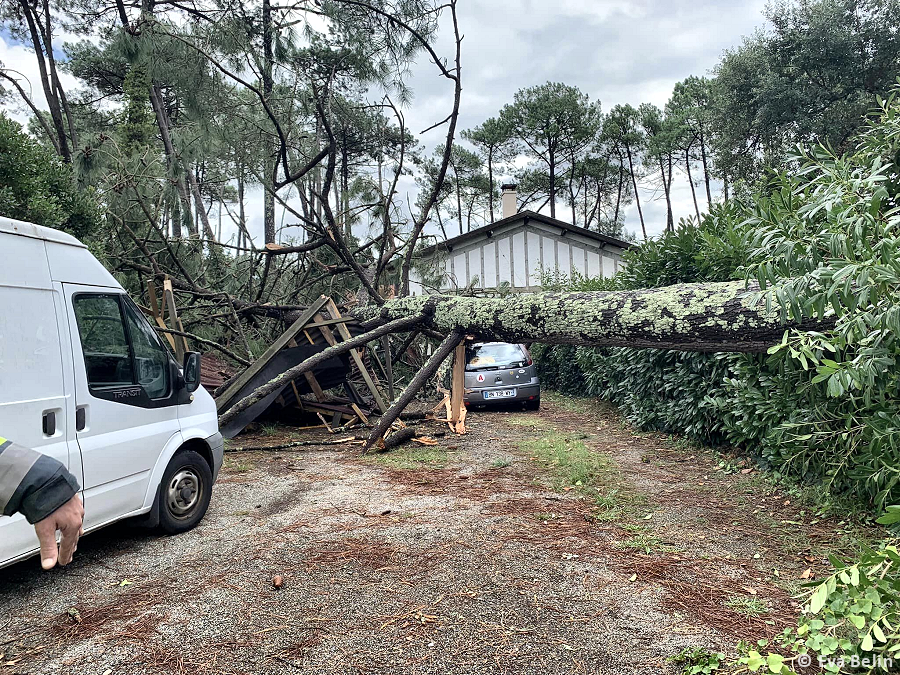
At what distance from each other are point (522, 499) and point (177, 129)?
32.0 ft

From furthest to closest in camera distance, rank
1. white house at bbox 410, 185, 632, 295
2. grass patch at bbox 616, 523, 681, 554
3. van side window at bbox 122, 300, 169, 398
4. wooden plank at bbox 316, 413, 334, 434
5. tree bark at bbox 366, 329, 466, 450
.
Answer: white house at bbox 410, 185, 632, 295 < wooden plank at bbox 316, 413, 334, 434 < tree bark at bbox 366, 329, 466, 450 < van side window at bbox 122, 300, 169, 398 < grass patch at bbox 616, 523, 681, 554

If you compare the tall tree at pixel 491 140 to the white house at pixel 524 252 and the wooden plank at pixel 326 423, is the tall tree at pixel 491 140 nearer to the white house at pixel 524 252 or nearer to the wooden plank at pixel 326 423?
the white house at pixel 524 252

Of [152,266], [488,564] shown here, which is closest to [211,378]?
[152,266]

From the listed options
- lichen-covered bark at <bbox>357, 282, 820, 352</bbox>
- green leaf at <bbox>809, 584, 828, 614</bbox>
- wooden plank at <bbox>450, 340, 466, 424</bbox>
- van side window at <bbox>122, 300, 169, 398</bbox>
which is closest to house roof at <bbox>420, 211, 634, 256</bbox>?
wooden plank at <bbox>450, 340, 466, 424</bbox>

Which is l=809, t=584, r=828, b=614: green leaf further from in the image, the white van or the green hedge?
the white van

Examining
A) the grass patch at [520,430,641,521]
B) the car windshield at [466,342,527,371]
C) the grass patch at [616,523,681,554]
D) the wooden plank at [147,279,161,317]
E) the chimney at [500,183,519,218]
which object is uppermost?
the chimney at [500,183,519,218]

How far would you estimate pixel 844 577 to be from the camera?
2027 mm

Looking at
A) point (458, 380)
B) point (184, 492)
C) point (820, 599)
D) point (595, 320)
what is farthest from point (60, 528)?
point (458, 380)

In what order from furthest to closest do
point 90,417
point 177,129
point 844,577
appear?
point 177,129 → point 90,417 → point 844,577

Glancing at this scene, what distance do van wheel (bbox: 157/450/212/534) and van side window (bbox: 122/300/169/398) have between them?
0.61 m

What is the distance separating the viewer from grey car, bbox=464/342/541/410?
11805 millimetres

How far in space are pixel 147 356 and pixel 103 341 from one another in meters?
0.45

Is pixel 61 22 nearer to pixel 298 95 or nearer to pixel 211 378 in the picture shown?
pixel 298 95

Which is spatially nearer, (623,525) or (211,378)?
→ (623,525)
